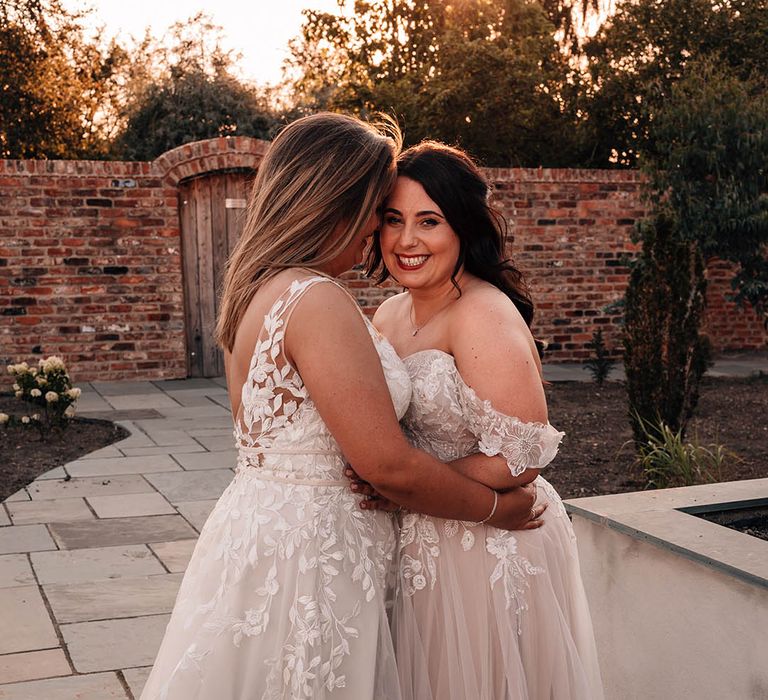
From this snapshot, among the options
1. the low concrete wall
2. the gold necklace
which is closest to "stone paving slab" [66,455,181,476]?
the low concrete wall

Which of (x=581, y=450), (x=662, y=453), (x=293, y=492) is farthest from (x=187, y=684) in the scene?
(x=581, y=450)

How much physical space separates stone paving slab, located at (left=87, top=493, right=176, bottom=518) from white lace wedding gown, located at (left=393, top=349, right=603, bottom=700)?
347cm

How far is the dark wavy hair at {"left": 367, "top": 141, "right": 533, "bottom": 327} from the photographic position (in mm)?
2145

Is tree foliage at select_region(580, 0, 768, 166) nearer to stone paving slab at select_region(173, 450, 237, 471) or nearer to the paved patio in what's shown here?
stone paving slab at select_region(173, 450, 237, 471)

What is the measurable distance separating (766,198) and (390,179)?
821 centimetres

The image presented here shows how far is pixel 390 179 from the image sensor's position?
2.01m

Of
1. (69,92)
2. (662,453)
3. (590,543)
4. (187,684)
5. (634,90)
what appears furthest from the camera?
(69,92)

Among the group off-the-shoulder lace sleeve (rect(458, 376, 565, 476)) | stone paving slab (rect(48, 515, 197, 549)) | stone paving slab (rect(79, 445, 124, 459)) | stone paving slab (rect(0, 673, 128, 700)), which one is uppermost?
off-the-shoulder lace sleeve (rect(458, 376, 565, 476))

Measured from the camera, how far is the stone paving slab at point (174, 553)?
441 centimetres

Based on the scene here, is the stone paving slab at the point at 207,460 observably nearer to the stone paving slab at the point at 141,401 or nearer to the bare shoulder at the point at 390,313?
the stone paving slab at the point at 141,401

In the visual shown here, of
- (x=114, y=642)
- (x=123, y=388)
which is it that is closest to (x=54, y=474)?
(x=114, y=642)

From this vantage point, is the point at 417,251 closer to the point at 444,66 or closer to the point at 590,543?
the point at 590,543

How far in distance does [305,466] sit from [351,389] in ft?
0.86

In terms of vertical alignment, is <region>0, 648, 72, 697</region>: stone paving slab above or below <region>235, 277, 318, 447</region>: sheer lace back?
below
